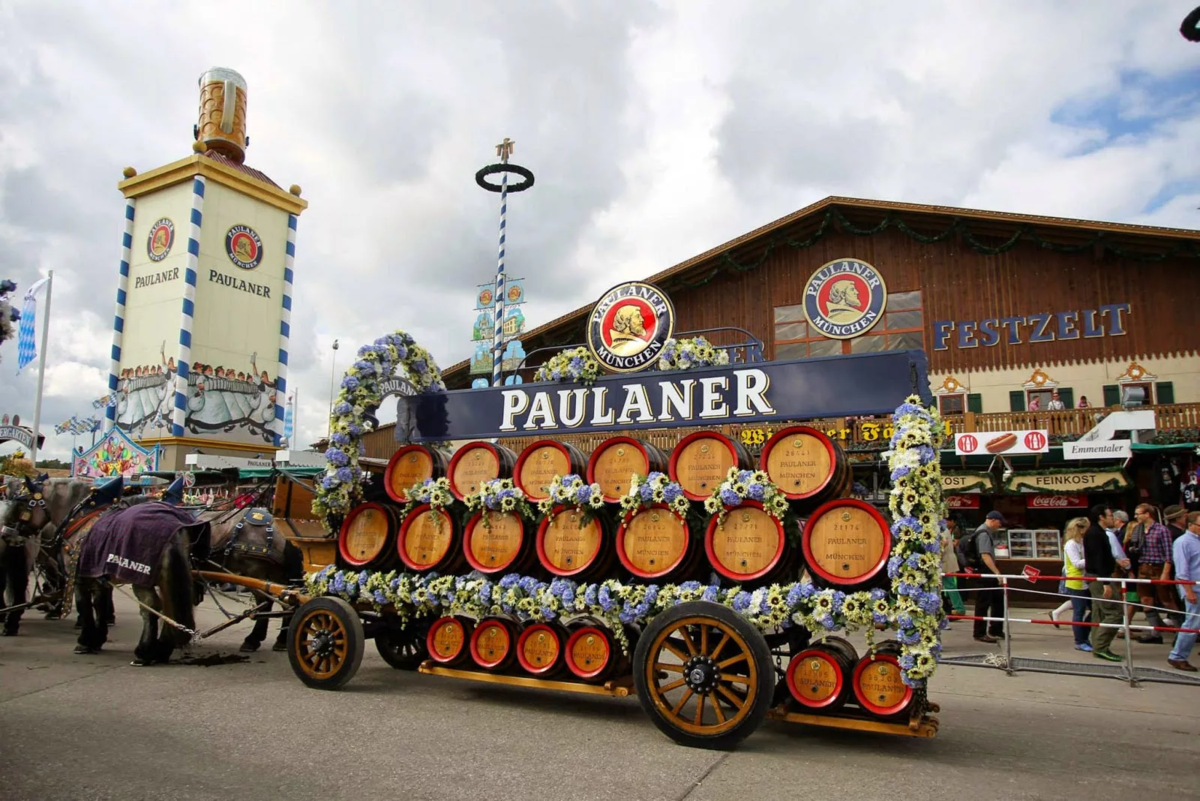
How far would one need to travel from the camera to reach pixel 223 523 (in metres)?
9.72

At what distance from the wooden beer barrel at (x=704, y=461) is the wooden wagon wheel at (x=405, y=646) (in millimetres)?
3448

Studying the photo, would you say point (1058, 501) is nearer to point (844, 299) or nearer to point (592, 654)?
point (844, 299)

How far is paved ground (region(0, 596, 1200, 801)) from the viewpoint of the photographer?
4.53 metres

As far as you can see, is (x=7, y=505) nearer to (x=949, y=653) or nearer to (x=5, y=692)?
(x=5, y=692)

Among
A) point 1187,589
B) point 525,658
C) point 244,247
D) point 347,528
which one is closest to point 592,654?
point 525,658

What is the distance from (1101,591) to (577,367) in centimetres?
800

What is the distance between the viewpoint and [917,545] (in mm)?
5168

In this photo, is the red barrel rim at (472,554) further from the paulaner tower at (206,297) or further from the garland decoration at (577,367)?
the paulaner tower at (206,297)

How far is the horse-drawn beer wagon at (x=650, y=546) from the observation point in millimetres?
5316

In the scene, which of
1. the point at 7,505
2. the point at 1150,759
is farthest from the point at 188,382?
the point at 1150,759

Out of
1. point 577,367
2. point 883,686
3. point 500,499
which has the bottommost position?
point 883,686

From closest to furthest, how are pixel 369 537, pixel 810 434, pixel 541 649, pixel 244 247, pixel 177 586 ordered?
1. pixel 810 434
2. pixel 541 649
3. pixel 369 537
4. pixel 177 586
5. pixel 244 247

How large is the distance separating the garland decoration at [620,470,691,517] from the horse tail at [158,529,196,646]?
4840mm

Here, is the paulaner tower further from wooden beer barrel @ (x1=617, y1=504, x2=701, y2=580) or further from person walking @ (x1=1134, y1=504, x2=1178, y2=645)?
person walking @ (x1=1134, y1=504, x2=1178, y2=645)
